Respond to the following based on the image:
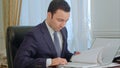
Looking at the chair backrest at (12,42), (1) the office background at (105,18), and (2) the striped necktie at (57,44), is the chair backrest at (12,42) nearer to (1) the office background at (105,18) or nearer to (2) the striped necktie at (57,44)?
(2) the striped necktie at (57,44)

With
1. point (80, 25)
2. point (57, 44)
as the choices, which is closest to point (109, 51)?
point (57, 44)

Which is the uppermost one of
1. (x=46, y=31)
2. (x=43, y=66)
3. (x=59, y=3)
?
(x=59, y=3)

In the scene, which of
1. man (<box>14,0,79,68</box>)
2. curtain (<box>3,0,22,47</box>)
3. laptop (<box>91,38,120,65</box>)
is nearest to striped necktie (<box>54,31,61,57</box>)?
man (<box>14,0,79,68</box>)

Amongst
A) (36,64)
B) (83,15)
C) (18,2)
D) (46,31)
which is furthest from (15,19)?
(36,64)

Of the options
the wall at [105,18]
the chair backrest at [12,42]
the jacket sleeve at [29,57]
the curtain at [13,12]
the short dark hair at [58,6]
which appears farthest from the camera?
the curtain at [13,12]

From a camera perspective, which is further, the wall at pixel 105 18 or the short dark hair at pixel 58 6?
the wall at pixel 105 18

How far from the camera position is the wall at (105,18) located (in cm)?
283

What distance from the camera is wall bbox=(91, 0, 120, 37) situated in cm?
283

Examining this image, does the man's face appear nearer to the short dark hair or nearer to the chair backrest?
the short dark hair

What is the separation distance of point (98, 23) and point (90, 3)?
0.26 m

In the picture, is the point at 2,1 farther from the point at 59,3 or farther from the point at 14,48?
the point at 59,3

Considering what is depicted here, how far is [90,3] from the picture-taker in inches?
114

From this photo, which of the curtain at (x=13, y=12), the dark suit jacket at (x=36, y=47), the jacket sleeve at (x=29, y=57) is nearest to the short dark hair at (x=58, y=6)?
the dark suit jacket at (x=36, y=47)

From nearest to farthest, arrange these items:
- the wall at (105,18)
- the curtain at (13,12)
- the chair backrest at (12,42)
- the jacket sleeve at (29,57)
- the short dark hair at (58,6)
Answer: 1. the jacket sleeve at (29,57)
2. the short dark hair at (58,6)
3. the chair backrest at (12,42)
4. the wall at (105,18)
5. the curtain at (13,12)
